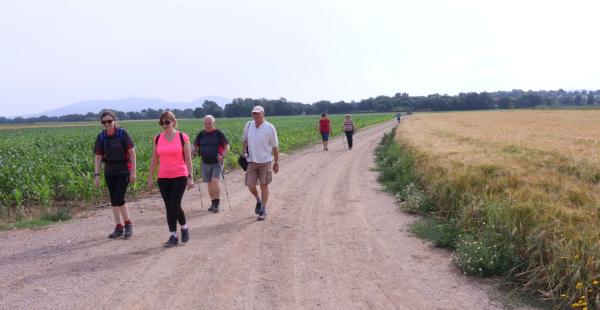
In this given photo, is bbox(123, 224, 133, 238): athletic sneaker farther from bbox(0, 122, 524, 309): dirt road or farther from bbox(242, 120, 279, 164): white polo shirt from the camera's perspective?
bbox(242, 120, 279, 164): white polo shirt

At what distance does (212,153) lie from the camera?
8.72m

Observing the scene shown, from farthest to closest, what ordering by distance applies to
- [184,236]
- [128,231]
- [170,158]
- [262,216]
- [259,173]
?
1. [259,173]
2. [262,216]
3. [128,231]
4. [184,236]
5. [170,158]

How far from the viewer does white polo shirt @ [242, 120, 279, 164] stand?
7926 mm

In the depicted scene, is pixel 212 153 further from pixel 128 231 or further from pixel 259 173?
pixel 128 231

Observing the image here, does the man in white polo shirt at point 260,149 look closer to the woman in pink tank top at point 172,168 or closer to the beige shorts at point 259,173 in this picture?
the beige shorts at point 259,173

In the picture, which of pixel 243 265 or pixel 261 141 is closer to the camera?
pixel 243 265

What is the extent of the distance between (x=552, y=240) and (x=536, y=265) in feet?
1.01

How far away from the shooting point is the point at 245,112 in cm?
11894

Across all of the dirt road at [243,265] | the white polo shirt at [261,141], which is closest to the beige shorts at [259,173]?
the white polo shirt at [261,141]

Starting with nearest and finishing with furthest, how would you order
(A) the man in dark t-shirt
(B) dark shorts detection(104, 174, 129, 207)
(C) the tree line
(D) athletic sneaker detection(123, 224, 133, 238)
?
1. (B) dark shorts detection(104, 174, 129, 207)
2. (D) athletic sneaker detection(123, 224, 133, 238)
3. (A) the man in dark t-shirt
4. (C) the tree line

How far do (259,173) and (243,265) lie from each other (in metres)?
2.75

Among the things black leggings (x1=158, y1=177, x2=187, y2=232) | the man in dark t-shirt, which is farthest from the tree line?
black leggings (x1=158, y1=177, x2=187, y2=232)

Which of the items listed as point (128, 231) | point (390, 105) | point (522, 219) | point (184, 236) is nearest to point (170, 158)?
point (184, 236)

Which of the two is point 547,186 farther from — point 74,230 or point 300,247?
point 74,230
